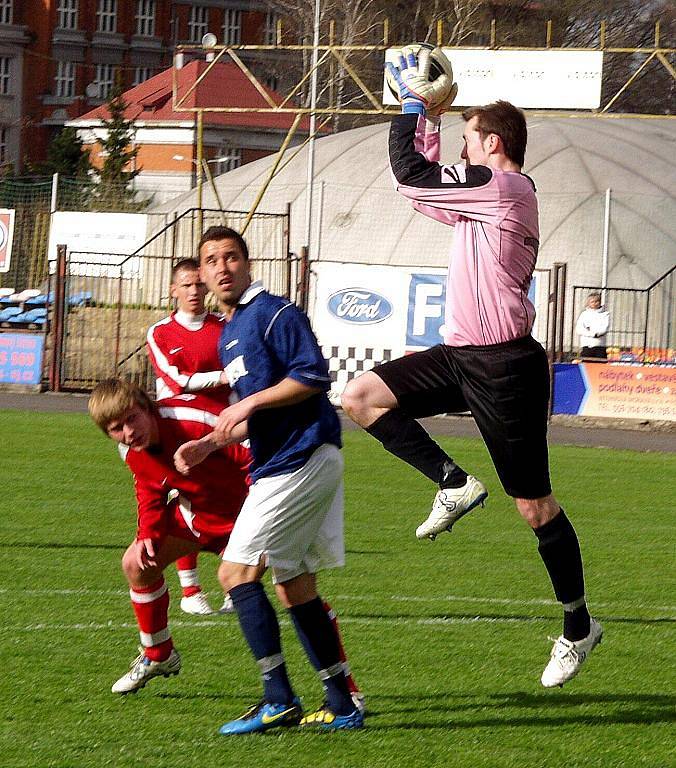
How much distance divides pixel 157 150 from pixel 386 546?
→ 53576 mm

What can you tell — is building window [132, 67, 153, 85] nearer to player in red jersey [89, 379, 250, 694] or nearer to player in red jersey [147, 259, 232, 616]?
player in red jersey [147, 259, 232, 616]

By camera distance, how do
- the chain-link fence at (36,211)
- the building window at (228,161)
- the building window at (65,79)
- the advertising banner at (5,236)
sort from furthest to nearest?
the building window at (65,79) → the building window at (228,161) → the chain-link fence at (36,211) → the advertising banner at (5,236)

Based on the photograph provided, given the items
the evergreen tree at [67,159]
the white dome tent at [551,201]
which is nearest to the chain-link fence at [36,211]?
the white dome tent at [551,201]

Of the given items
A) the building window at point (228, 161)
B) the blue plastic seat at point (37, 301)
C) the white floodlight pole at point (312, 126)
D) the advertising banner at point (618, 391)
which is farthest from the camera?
the building window at point (228, 161)

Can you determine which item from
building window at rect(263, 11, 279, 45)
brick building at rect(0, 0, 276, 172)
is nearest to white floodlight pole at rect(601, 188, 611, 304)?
brick building at rect(0, 0, 276, 172)

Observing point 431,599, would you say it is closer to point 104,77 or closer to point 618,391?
point 618,391

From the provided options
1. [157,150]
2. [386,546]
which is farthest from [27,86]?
[386,546]

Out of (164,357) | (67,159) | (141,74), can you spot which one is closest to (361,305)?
(164,357)

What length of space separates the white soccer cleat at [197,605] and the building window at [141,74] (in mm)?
73133

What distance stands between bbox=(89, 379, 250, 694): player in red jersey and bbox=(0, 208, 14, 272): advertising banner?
74.9ft

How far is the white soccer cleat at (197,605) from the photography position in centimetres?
781

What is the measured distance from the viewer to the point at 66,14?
249ft

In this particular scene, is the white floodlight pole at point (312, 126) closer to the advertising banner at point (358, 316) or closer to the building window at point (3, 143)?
the advertising banner at point (358, 316)

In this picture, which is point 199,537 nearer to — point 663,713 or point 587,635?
point 587,635
